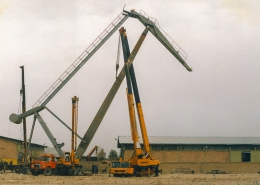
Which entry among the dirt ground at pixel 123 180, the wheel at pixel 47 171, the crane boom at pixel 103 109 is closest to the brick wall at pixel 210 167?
the crane boom at pixel 103 109

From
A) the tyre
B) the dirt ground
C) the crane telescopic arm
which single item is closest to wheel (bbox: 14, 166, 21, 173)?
the tyre

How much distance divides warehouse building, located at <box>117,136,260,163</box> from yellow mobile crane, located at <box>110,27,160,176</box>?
22405 millimetres

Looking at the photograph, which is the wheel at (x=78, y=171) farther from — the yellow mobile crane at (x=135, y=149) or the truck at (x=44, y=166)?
the yellow mobile crane at (x=135, y=149)

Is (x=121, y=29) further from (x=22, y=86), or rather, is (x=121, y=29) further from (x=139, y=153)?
(x=22, y=86)

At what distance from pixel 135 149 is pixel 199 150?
86.8ft

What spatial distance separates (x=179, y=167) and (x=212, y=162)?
17.1ft

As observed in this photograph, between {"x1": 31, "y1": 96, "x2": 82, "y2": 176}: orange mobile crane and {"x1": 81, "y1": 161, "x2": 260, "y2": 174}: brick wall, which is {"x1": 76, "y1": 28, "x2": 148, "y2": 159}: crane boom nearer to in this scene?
{"x1": 31, "y1": 96, "x2": 82, "y2": 176}: orange mobile crane

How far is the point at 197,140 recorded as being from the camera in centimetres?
6575

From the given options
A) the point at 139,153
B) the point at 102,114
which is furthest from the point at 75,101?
the point at 139,153

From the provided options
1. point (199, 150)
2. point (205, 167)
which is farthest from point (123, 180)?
point (199, 150)

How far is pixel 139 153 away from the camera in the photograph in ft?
130

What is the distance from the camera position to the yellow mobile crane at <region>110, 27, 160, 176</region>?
127 ft

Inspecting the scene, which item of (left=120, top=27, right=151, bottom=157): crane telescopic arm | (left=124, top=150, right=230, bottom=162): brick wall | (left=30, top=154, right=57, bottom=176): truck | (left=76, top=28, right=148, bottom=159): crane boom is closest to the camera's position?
(left=120, top=27, right=151, bottom=157): crane telescopic arm

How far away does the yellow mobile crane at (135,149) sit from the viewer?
1529 inches
